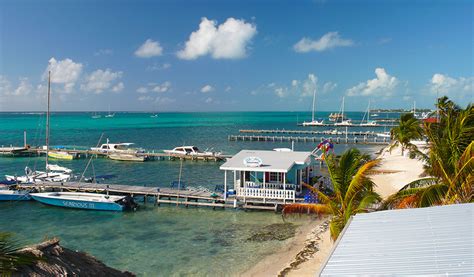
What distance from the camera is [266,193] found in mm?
25797

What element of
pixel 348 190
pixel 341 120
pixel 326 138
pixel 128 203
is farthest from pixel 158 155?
pixel 341 120

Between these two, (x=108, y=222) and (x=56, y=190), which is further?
(x=56, y=190)

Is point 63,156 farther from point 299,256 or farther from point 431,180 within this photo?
point 431,180

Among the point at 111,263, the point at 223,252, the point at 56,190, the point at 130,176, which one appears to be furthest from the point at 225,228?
the point at 130,176

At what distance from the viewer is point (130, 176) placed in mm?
40219

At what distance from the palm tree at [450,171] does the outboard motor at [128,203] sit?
19511mm

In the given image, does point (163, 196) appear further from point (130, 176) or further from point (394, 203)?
point (394, 203)

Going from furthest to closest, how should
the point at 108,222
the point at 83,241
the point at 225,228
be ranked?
the point at 108,222
the point at 225,228
the point at 83,241

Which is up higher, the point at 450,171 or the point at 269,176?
the point at 450,171

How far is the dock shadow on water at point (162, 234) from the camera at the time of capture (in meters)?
17.8

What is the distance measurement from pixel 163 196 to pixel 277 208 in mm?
9400

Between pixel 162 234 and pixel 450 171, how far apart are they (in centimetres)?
1565

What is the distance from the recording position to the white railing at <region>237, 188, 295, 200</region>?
83.3 feet

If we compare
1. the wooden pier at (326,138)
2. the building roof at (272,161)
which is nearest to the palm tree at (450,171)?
the building roof at (272,161)
